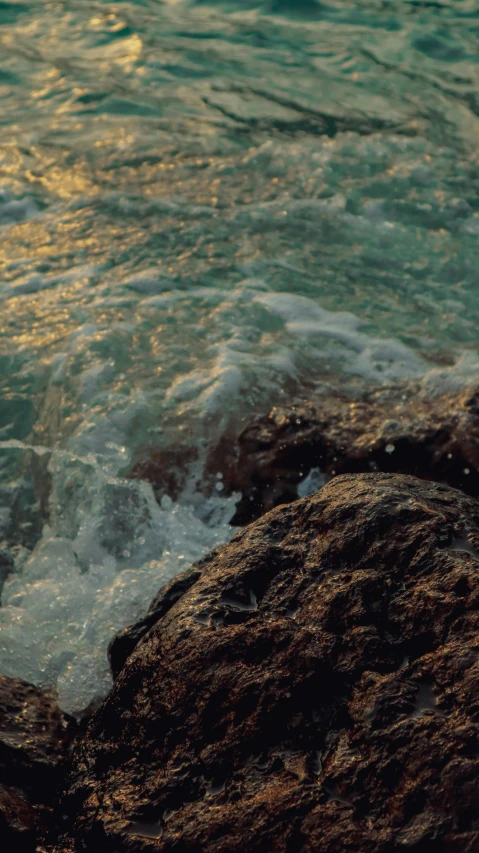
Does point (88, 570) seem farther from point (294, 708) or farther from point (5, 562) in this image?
point (294, 708)

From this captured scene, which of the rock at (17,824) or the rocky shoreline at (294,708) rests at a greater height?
the rocky shoreline at (294,708)

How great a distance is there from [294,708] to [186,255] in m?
3.89

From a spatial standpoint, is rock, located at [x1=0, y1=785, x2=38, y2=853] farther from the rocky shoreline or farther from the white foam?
the white foam

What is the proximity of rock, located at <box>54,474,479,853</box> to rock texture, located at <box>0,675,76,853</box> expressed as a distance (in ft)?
0.43

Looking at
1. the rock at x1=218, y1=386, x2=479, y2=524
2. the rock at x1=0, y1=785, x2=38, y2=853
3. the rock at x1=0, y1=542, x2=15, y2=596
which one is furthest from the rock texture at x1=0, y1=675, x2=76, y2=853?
the rock at x1=218, y1=386, x2=479, y2=524

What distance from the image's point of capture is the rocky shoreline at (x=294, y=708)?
192 centimetres

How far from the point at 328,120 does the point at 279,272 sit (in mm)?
2440

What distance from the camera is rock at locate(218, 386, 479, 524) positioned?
12.5 ft

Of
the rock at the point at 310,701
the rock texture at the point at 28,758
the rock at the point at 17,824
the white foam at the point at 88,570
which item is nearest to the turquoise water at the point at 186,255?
the white foam at the point at 88,570

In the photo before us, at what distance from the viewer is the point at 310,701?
2.14 metres

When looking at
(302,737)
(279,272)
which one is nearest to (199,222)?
(279,272)

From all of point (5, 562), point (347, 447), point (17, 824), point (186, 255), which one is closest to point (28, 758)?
point (17, 824)

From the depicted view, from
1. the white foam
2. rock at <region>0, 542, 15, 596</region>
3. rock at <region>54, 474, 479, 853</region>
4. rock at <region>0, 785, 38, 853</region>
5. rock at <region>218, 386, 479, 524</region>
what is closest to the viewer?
rock at <region>54, 474, 479, 853</region>

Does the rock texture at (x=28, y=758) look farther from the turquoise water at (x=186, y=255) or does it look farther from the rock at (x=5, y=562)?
the rock at (x=5, y=562)
